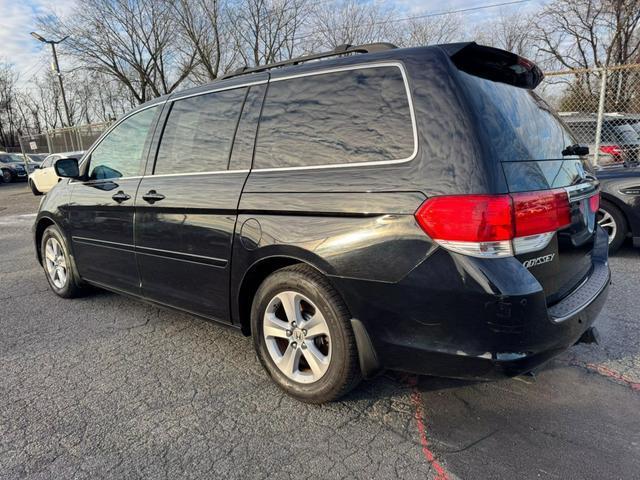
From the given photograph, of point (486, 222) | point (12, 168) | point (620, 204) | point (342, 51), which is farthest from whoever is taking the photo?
point (12, 168)

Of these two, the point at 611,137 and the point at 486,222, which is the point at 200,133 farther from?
the point at 611,137

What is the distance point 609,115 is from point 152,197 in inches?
304

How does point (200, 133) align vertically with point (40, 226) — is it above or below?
above

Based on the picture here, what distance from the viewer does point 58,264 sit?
4574mm

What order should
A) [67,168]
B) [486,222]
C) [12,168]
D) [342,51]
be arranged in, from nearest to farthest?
[486,222]
[342,51]
[67,168]
[12,168]

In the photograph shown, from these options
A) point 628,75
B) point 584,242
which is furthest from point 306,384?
point 628,75

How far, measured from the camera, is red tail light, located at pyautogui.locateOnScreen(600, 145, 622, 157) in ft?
24.1

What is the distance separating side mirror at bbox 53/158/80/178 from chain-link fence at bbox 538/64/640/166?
21.7 ft

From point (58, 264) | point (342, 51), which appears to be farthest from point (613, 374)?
point (58, 264)

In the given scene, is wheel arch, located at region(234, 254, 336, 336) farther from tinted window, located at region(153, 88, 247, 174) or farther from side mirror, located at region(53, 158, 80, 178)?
side mirror, located at region(53, 158, 80, 178)

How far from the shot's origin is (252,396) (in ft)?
8.82

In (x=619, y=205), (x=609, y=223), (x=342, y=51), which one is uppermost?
(x=342, y=51)

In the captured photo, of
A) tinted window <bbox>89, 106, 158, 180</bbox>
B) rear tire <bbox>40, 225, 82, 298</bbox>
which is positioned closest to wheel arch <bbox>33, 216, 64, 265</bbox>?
rear tire <bbox>40, 225, 82, 298</bbox>

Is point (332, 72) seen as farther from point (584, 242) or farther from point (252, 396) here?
point (252, 396)
